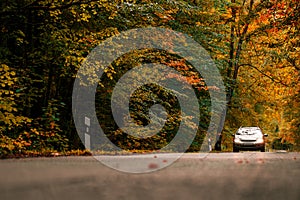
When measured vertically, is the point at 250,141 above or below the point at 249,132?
below

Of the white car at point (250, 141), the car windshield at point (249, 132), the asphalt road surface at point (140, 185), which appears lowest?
the white car at point (250, 141)

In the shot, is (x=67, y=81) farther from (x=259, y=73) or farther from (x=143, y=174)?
(x=259, y=73)

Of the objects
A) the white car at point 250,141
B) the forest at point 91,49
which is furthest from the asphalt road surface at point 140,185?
the white car at point 250,141

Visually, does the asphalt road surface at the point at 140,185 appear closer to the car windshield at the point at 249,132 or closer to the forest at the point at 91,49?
the forest at the point at 91,49

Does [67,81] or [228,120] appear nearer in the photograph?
[67,81]

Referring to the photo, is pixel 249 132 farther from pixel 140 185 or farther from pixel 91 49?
pixel 140 185

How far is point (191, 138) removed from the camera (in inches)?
961

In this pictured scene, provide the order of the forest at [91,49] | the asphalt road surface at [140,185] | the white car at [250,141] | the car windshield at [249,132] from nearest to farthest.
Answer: the asphalt road surface at [140,185] → the forest at [91,49] → the white car at [250,141] → the car windshield at [249,132]

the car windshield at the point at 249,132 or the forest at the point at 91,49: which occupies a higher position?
the forest at the point at 91,49

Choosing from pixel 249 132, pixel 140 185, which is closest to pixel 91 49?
pixel 140 185

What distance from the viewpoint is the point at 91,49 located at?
1385cm

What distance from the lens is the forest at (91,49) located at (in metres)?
13.2

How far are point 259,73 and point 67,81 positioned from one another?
16498 mm

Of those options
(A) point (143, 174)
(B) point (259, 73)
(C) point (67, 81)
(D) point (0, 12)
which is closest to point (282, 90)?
(B) point (259, 73)
